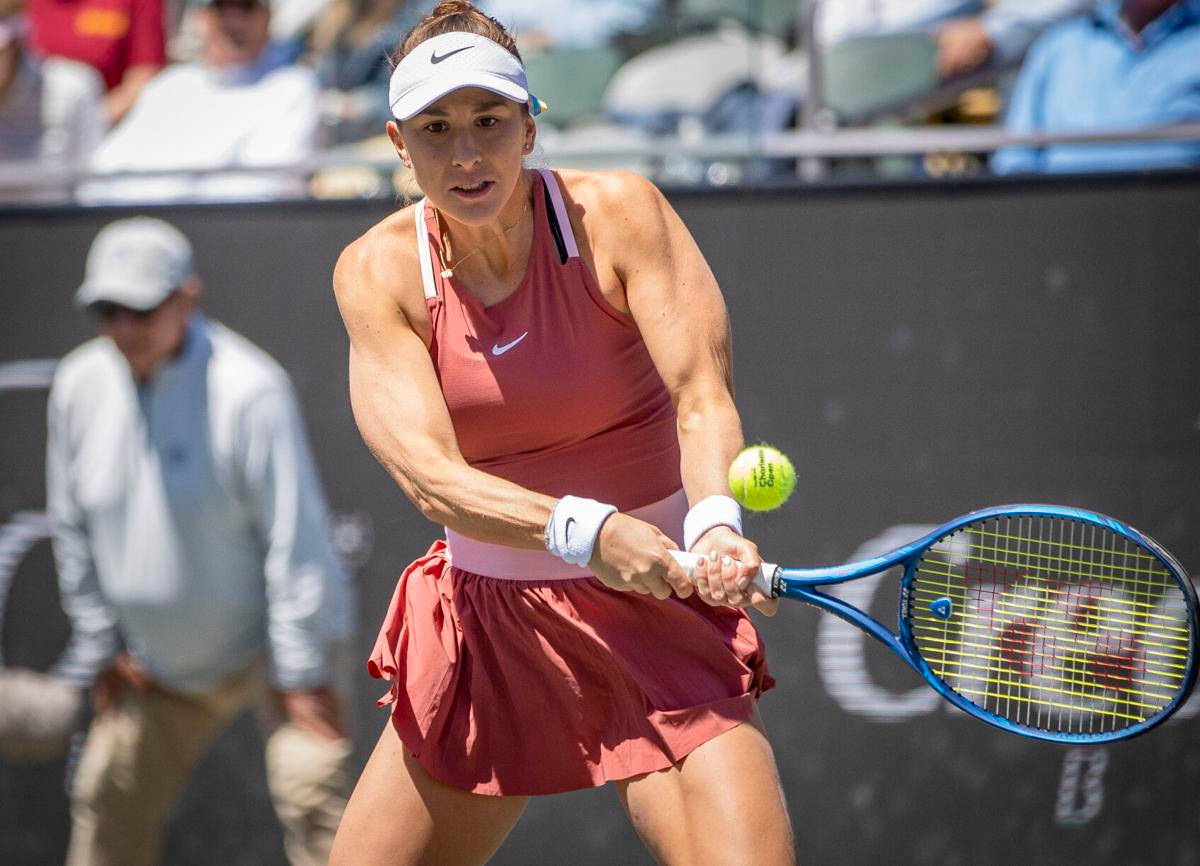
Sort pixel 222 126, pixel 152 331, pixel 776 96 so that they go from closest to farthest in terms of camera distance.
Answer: pixel 776 96
pixel 152 331
pixel 222 126

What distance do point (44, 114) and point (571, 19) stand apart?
6.09 feet

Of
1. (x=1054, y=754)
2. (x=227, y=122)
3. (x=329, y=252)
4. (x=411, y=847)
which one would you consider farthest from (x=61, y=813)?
(x=1054, y=754)

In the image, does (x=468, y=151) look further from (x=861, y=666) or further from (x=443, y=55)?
(x=861, y=666)

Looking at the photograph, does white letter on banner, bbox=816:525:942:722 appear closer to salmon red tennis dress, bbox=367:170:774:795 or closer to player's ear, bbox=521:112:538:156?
salmon red tennis dress, bbox=367:170:774:795

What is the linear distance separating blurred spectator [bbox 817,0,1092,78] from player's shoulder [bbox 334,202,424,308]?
2.28 meters

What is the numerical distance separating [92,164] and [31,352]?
68 cm

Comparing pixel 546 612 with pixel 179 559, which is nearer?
pixel 546 612

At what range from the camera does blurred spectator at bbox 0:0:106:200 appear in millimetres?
5113

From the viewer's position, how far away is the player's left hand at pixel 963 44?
4.52 m

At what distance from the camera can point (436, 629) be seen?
2.69 m

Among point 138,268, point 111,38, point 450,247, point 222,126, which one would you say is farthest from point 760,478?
point 111,38

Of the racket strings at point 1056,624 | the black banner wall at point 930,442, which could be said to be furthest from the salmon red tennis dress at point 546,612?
the black banner wall at point 930,442

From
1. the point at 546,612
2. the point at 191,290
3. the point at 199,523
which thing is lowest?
the point at 199,523

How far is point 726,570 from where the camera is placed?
238cm
